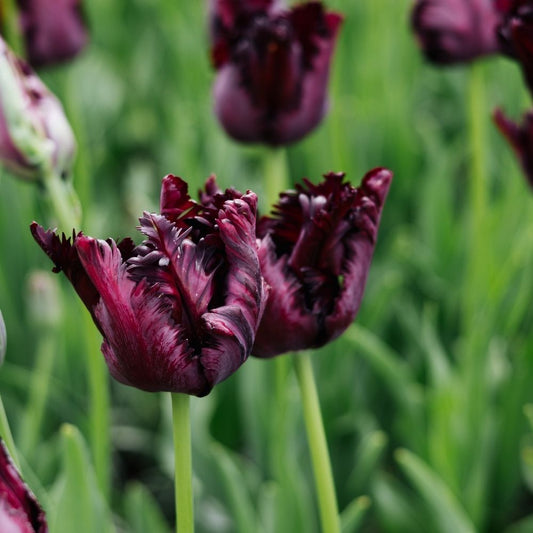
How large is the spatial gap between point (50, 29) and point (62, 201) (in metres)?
0.67

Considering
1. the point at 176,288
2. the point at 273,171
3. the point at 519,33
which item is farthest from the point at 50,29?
the point at 176,288

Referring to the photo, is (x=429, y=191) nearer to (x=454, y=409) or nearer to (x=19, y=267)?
(x=454, y=409)

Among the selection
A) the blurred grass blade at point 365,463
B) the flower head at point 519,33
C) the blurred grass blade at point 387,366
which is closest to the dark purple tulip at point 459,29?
the flower head at point 519,33

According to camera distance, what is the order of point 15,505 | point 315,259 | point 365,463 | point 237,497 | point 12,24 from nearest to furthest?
point 15,505 → point 315,259 → point 237,497 → point 365,463 → point 12,24

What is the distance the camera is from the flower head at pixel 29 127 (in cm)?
79

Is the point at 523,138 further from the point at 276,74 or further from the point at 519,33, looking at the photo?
the point at 276,74

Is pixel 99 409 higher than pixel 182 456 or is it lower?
lower

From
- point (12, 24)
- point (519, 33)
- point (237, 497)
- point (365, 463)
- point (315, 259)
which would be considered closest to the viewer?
point (315, 259)

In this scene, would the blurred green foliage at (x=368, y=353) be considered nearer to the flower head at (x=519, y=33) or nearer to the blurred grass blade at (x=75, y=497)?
the blurred grass blade at (x=75, y=497)

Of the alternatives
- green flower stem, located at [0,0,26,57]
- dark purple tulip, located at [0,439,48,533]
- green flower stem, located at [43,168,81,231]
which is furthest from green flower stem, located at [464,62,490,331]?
dark purple tulip, located at [0,439,48,533]

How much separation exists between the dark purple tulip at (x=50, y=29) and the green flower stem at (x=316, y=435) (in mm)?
930

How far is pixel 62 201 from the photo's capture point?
2.61ft

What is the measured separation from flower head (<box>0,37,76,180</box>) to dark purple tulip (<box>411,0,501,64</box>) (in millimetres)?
556

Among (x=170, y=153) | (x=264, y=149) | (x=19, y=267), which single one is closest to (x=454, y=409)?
(x=264, y=149)
